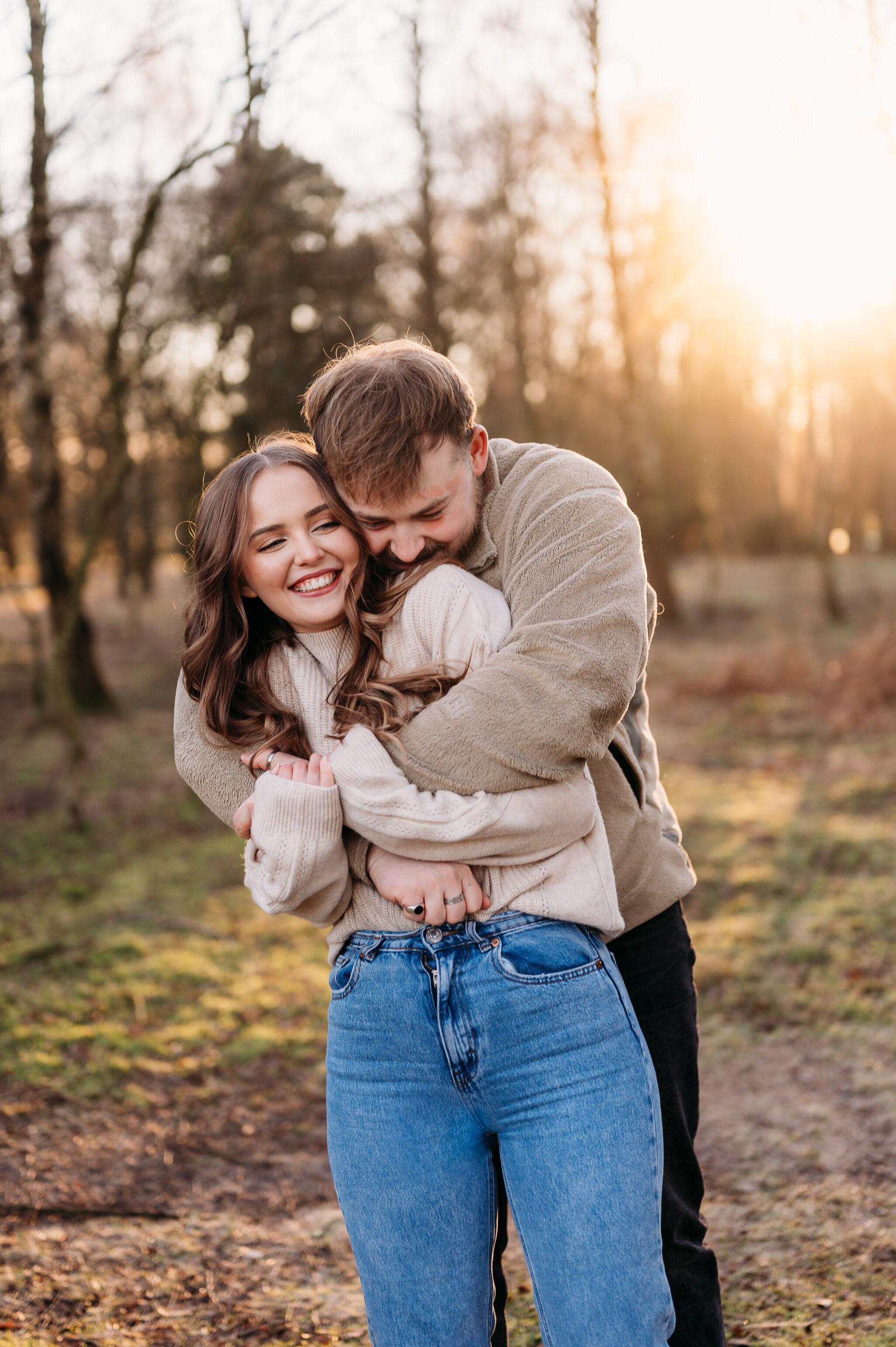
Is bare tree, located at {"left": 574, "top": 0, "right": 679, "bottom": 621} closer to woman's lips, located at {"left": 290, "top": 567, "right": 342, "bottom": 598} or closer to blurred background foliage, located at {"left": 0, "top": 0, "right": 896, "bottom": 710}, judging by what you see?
blurred background foliage, located at {"left": 0, "top": 0, "right": 896, "bottom": 710}

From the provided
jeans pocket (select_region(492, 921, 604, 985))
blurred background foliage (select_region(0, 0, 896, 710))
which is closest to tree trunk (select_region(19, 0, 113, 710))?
blurred background foliage (select_region(0, 0, 896, 710))

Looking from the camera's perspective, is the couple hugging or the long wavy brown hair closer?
the couple hugging

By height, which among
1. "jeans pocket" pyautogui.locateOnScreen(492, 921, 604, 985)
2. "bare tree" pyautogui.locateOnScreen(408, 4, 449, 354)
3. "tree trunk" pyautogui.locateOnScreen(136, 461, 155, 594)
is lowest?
"jeans pocket" pyautogui.locateOnScreen(492, 921, 604, 985)

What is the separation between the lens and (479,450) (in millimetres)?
1870

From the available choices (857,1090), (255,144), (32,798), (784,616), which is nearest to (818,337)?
(784,616)

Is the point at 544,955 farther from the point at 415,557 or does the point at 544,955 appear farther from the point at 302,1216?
the point at 302,1216

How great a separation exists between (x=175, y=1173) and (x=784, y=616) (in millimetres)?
13408

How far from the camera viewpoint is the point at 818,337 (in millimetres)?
13516

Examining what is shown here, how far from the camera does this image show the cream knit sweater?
162cm

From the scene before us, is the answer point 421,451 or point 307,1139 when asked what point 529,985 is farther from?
point 307,1139

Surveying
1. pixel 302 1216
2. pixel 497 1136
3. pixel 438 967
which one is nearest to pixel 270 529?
pixel 438 967

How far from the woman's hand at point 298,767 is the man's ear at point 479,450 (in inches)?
23.0

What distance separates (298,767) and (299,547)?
373 mm

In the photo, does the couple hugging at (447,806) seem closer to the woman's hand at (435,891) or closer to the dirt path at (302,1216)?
the woman's hand at (435,891)
